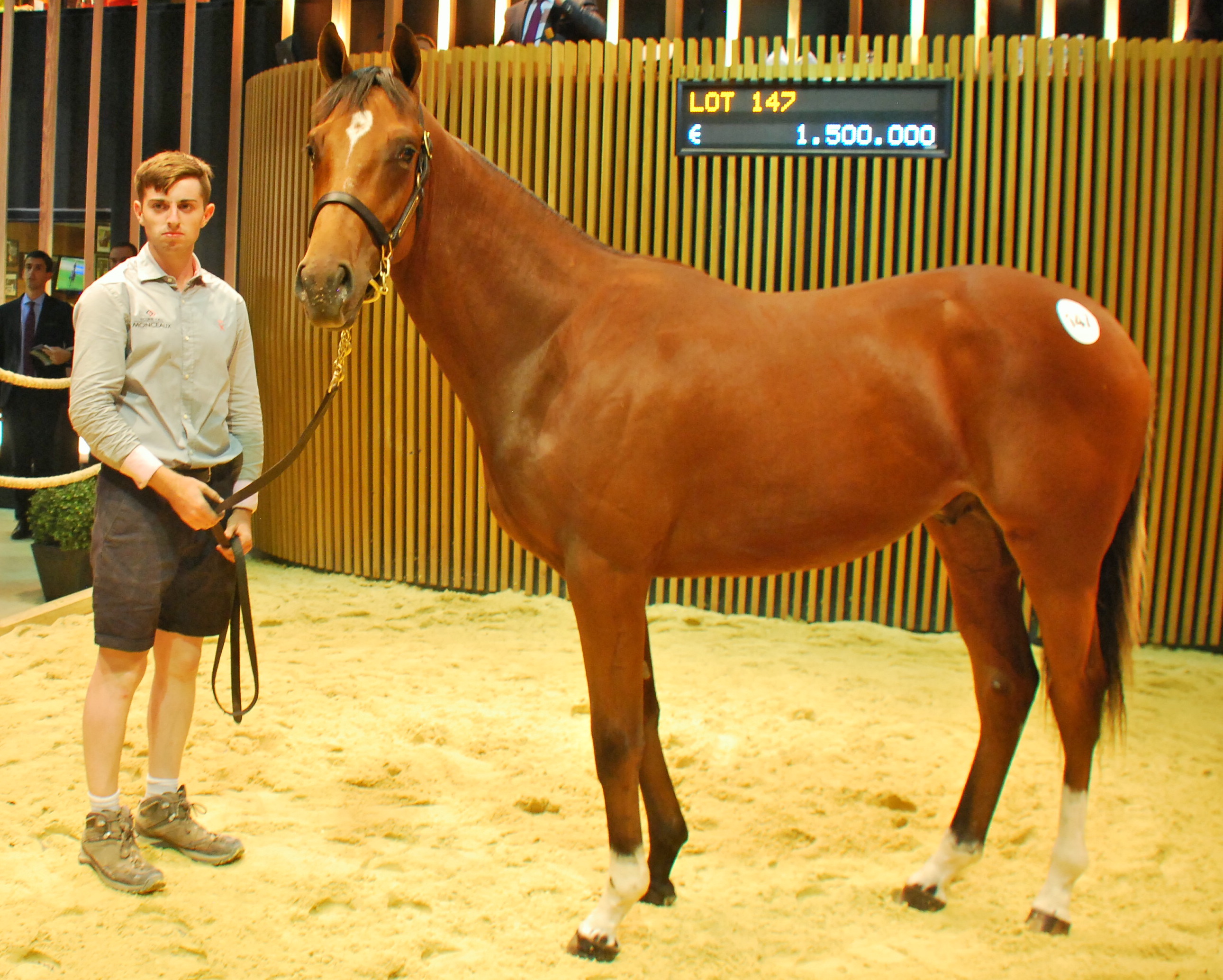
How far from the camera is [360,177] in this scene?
1.77 meters

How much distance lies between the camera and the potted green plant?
14.9ft

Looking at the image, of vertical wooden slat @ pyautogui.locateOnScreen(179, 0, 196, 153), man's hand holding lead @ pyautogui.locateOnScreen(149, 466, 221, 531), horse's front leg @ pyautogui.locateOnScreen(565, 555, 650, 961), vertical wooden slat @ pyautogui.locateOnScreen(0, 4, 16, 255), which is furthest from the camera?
vertical wooden slat @ pyautogui.locateOnScreen(0, 4, 16, 255)

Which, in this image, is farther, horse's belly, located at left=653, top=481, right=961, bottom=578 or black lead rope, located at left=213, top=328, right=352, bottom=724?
black lead rope, located at left=213, top=328, right=352, bottom=724

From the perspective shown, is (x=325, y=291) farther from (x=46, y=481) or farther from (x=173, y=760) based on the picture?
(x=46, y=481)

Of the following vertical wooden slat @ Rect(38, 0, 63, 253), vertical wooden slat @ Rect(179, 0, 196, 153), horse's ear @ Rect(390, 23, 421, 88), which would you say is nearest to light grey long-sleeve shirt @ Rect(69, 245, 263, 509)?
horse's ear @ Rect(390, 23, 421, 88)

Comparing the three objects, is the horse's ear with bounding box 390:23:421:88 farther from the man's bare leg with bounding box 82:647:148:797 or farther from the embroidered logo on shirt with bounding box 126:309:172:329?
the man's bare leg with bounding box 82:647:148:797

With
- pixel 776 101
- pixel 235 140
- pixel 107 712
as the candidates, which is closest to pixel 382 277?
pixel 107 712

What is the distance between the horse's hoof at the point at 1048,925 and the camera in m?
2.08

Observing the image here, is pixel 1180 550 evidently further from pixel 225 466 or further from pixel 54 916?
pixel 54 916

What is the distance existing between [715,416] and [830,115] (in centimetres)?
281

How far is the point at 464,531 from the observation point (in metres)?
5.05

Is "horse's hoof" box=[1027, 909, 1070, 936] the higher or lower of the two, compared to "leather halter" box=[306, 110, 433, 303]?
lower

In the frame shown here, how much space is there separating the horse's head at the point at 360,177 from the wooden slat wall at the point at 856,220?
9.52ft

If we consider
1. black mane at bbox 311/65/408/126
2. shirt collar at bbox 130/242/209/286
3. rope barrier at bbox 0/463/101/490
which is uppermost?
black mane at bbox 311/65/408/126
